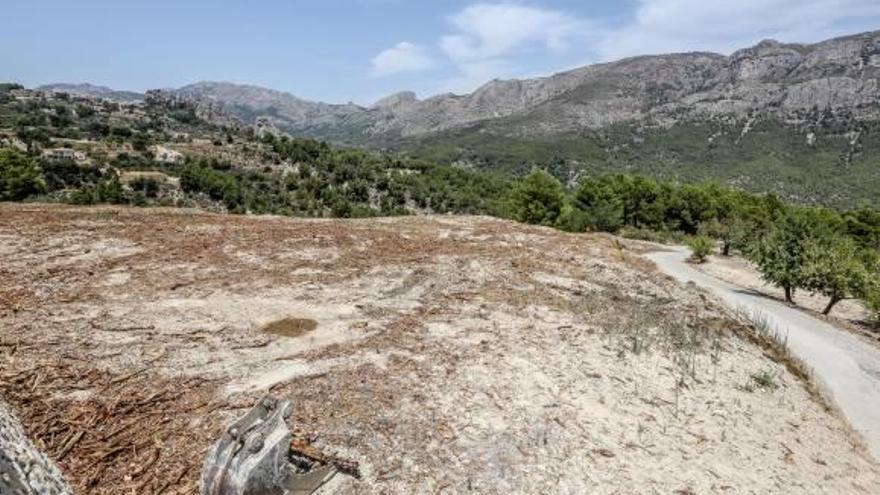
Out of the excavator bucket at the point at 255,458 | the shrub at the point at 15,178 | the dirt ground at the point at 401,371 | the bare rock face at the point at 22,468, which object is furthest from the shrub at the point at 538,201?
the bare rock face at the point at 22,468

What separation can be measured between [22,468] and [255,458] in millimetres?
2879

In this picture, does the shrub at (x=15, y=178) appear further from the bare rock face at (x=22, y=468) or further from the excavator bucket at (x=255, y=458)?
the bare rock face at (x=22, y=468)

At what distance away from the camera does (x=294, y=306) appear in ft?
38.3

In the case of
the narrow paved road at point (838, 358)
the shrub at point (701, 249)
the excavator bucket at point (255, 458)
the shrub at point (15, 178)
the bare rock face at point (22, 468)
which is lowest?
the shrub at point (701, 249)

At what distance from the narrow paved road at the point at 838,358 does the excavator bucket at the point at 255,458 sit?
424 inches

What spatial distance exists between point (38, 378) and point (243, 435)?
14.1 ft

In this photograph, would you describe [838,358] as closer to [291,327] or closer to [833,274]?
[833,274]

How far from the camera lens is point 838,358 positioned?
15.9m

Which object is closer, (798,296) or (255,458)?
(255,458)

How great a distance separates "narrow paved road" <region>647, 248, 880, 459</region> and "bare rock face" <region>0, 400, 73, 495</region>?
12768 mm

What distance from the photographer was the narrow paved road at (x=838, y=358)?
1246 cm

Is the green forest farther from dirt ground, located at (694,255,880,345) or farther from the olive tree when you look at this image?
dirt ground, located at (694,255,880,345)

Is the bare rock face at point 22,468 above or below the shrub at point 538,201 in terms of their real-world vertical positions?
above

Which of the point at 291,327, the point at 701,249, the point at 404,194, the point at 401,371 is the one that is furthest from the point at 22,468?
the point at 404,194
